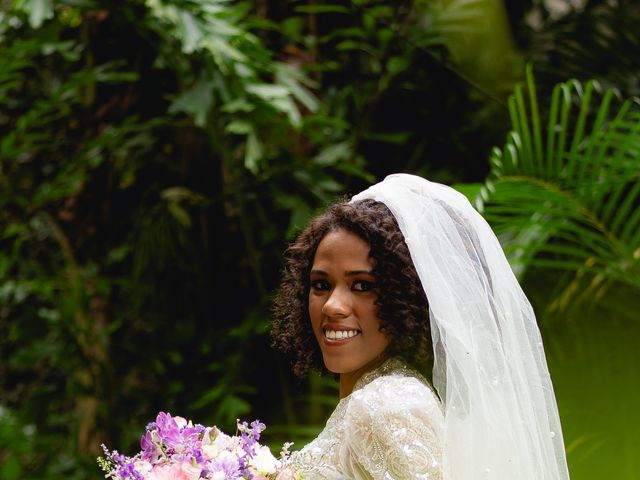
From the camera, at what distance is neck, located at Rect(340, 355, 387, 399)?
2.05 meters

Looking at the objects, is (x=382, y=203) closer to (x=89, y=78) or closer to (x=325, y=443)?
(x=325, y=443)

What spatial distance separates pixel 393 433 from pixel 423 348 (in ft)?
1.00

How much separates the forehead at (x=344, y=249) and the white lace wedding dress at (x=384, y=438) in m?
0.25

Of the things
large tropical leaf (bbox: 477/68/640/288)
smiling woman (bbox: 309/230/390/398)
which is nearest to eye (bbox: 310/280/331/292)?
smiling woman (bbox: 309/230/390/398)

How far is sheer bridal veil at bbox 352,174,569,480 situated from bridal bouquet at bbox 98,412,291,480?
0.36m

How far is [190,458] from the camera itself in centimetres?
179

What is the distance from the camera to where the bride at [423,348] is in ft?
6.05

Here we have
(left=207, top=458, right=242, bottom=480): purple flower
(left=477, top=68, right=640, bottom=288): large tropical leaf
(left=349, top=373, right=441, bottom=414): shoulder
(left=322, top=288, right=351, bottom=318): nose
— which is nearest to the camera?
(left=207, top=458, right=242, bottom=480): purple flower

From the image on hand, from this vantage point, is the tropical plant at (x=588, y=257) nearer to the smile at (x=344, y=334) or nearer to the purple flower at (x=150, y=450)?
the smile at (x=344, y=334)

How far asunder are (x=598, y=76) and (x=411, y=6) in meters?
0.92

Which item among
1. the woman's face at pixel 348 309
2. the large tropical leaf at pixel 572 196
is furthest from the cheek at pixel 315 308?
the large tropical leaf at pixel 572 196

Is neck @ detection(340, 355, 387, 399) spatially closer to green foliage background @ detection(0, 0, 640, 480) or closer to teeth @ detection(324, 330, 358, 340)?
teeth @ detection(324, 330, 358, 340)

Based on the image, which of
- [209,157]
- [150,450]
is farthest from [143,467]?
[209,157]

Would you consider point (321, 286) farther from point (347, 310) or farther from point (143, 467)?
point (143, 467)
